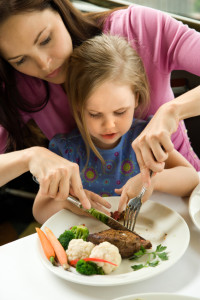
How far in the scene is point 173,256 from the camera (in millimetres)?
920

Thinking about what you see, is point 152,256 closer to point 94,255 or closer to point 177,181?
point 94,255

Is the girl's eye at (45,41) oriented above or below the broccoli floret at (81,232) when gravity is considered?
above

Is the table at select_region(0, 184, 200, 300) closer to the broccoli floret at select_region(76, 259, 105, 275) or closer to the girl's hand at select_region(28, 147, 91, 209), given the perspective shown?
the broccoli floret at select_region(76, 259, 105, 275)

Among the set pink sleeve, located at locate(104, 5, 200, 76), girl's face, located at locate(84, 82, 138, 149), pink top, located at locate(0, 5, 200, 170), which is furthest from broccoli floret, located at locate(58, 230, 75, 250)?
pink sleeve, located at locate(104, 5, 200, 76)

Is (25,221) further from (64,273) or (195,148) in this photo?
(64,273)

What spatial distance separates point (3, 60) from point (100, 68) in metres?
0.42

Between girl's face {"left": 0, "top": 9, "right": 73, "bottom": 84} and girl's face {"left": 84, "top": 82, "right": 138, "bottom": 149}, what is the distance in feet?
0.69

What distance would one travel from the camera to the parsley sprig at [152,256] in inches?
36.2

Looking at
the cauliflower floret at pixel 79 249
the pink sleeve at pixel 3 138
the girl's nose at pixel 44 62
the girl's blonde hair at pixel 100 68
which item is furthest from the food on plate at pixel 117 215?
the pink sleeve at pixel 3 138

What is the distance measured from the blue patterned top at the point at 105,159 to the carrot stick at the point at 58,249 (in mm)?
609

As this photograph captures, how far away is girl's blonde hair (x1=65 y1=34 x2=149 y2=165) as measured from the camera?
4.57 ft

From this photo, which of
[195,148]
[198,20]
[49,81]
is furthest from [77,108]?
[198,20]

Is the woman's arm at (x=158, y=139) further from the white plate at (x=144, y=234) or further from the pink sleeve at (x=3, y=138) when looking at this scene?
the pink sleeve at (x=3, y=138)

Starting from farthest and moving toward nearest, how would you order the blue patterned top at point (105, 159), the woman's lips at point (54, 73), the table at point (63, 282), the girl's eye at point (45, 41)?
the blue patterned top at point (105, 159)
the woman's lips at point (54, 73)
the girl's eye at point (45, 41)
the table at point (63, 282)
